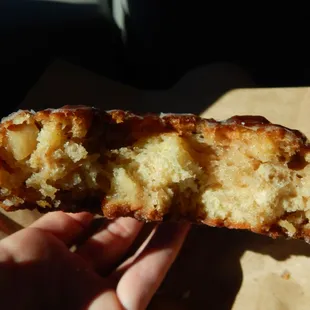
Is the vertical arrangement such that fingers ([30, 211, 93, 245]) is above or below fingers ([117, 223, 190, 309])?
above

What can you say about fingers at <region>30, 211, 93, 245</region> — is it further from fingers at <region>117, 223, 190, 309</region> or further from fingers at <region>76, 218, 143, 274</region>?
fingers at <region>117, 223, 190, 309</region>

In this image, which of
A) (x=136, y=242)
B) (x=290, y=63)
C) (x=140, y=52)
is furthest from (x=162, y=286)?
(x=290, y=63)

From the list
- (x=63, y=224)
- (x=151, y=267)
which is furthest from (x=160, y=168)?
(x=63, y=224)

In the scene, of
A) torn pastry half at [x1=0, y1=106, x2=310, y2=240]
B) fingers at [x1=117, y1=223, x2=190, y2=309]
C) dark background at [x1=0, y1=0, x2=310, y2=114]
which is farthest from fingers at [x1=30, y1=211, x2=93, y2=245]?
dark background at [x1=0, y1=0, x2=310, y2=114]

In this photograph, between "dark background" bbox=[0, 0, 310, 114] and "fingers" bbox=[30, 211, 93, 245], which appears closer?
"fingers" bbox=[30, 211, 93, 245]

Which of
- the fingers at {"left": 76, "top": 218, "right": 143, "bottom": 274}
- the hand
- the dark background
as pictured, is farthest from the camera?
the dark background

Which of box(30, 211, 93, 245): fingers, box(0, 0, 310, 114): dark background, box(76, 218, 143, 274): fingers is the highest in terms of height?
box(0, 0, 310, 114): dark background

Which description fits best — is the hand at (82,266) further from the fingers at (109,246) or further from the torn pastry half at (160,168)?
the torn pastry half at (160,168)
